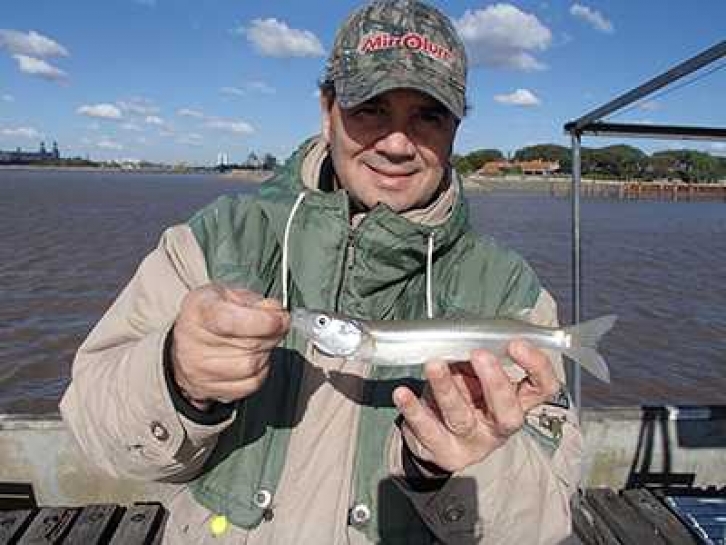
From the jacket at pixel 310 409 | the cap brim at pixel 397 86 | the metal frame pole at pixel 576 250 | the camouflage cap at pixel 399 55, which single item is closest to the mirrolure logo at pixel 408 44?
the camouflage cap at pixel 399 55

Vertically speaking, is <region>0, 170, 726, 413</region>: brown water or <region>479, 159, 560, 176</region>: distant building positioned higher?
<region>479, 159, 560, 176</region>: distant building

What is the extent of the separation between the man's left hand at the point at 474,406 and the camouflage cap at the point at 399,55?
0.98 m

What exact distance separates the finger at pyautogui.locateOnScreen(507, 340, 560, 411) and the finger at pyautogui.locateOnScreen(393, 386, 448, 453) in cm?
28

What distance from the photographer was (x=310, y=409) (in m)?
2.28

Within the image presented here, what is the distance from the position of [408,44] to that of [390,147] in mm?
390

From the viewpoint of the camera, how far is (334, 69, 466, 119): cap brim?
7.59 feet

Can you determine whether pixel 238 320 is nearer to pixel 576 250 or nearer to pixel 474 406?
pixel 474 406

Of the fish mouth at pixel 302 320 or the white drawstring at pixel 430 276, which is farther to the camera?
the white drawstring at pixel 430 276

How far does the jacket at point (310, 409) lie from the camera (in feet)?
6.64

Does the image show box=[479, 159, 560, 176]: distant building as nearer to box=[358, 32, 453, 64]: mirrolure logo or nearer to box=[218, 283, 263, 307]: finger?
box=[358, 32, 453, 64]: mirrolure logo

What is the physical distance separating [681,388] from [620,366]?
42.0 inches

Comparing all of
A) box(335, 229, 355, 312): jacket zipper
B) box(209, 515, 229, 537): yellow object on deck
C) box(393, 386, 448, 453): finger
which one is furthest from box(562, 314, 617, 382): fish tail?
box(209, 515, 229, 537): yellow object on deck

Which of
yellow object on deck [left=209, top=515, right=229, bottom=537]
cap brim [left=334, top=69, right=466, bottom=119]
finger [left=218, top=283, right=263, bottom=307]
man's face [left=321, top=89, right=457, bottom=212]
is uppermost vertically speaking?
cap brim [left=334, top=69, right=466, bottom=119]

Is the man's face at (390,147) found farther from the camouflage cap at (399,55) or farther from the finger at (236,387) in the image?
the finger at (236,387)
